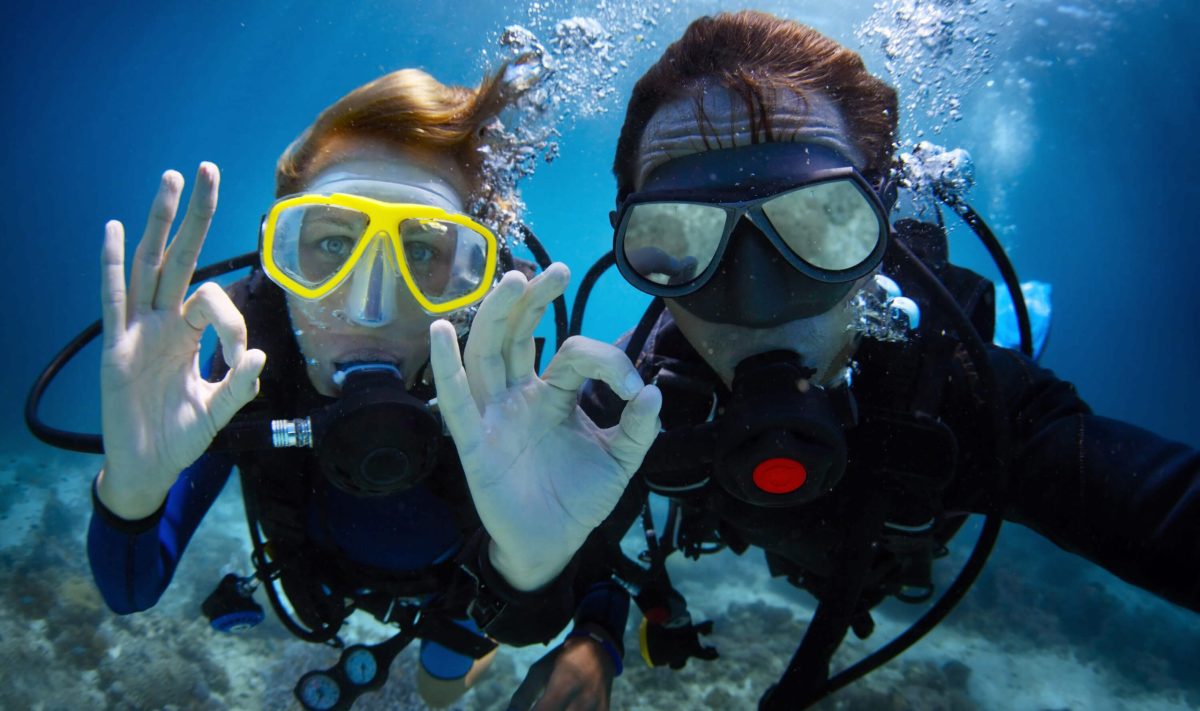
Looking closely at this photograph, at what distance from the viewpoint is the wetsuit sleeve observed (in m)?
1.89

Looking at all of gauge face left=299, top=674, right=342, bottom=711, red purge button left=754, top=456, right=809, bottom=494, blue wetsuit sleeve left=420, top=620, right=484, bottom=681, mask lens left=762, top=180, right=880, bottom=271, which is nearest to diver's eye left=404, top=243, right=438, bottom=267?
mask lens left=762, top=180, right=880, bottom=271

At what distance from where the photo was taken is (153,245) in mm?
1974

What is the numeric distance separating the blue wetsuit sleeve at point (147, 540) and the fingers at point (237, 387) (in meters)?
0.77

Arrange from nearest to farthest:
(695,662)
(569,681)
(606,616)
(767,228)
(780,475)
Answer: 1. (780,475)
2. (767,228)
3. (569,681)
4. (606,616)
5. (695,662)

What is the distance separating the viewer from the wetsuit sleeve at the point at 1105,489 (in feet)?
6.21

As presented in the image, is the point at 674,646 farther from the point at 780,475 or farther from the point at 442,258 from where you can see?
the point at 442,258

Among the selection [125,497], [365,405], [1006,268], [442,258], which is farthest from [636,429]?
[1006,268]

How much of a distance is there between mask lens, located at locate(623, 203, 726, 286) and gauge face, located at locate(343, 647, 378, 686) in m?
3.32

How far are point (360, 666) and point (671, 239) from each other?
11.7ft

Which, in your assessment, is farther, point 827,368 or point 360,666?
point 360,666

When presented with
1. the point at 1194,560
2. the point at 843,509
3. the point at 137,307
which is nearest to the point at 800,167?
the point at 843,509

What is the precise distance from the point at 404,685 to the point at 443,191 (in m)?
7.19

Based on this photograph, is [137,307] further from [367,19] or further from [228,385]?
[367,19]

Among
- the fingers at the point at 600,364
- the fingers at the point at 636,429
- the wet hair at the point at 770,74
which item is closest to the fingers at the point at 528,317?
the fingers at the point at 600,364
